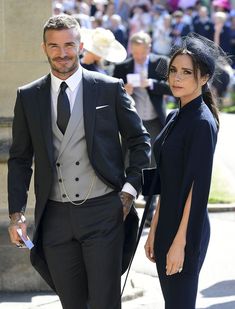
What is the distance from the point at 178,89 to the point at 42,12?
84.0 inches

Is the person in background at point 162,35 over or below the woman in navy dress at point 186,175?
below

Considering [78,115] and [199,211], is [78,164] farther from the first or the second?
[199,211]

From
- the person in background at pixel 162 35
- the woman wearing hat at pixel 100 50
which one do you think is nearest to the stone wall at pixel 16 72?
the woman wearing hat at pixel 100 50

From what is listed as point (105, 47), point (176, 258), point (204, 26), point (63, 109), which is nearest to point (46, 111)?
point (63, 109)

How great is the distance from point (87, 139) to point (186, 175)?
0.61m

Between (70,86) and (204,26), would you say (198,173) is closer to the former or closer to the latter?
(70,86)

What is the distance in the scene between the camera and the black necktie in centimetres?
459

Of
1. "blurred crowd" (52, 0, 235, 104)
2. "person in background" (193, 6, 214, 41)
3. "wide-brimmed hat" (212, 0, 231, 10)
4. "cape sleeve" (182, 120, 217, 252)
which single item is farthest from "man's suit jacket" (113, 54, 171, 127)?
"wide-brimmed hat" (212, 0, 231, 10)

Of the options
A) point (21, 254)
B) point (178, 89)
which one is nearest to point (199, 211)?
point (178, 89)

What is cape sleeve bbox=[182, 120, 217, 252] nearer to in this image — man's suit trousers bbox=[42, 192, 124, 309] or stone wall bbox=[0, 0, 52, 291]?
man's suit trousers bbox=[42, 192, 124, 309]

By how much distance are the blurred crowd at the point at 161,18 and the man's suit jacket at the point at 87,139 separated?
16977 mm

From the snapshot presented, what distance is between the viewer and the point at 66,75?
4.59m

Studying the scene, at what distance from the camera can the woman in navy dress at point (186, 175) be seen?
13.9ft

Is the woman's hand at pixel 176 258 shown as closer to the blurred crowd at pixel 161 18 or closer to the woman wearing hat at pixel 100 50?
→ the woman wearing hat at pixel 100 50
